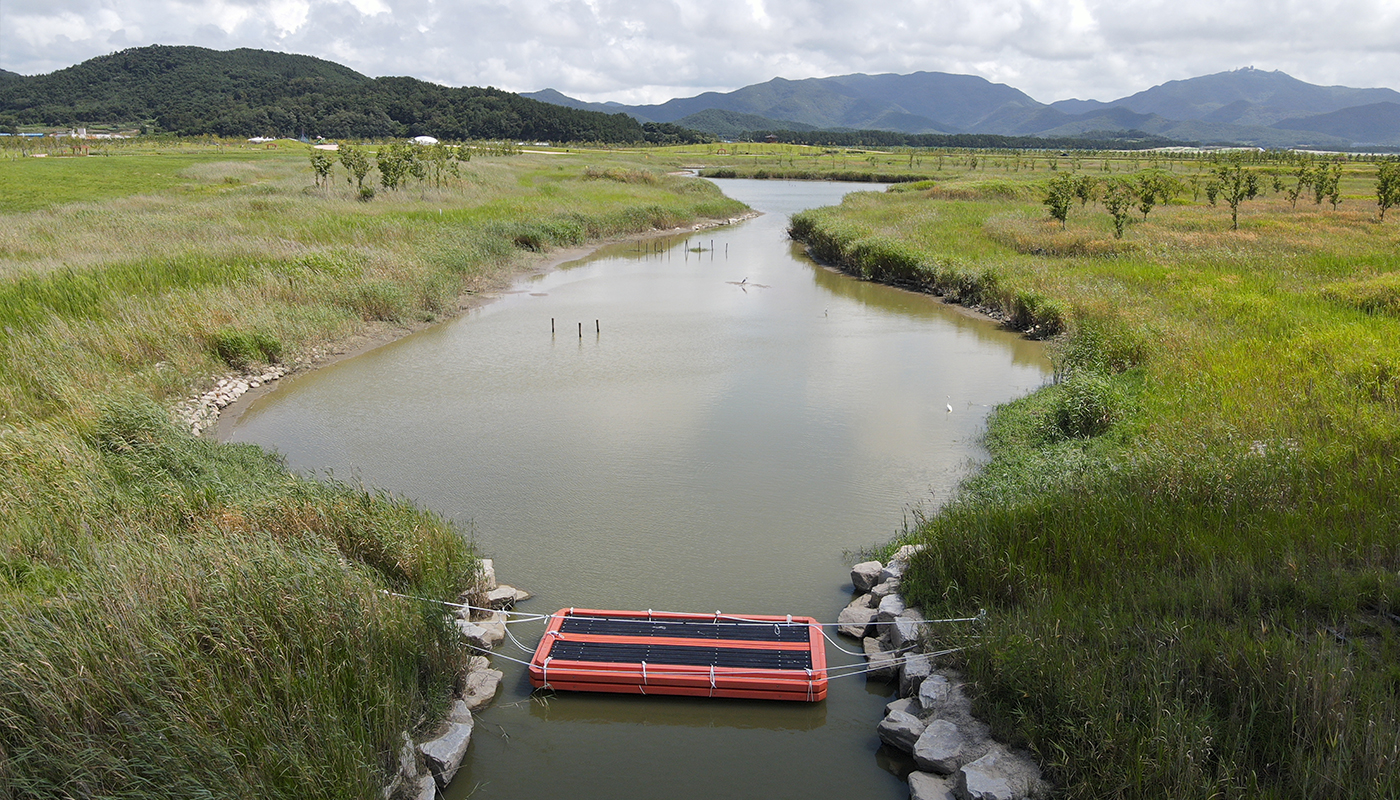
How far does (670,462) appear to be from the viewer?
1149cm

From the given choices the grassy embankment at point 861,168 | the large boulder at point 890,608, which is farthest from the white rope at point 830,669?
the grassy embankment at point 861,168

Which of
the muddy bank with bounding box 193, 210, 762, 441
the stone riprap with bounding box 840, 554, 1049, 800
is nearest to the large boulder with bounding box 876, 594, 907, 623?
the stone riprap with bounding box 840, 554, 1049, 800

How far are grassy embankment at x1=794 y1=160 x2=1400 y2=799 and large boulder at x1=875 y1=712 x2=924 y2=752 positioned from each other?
0.51m

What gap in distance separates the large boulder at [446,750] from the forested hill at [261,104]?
381 feet

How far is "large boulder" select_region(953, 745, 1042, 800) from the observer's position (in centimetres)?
483

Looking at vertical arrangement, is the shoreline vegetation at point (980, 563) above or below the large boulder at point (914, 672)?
above

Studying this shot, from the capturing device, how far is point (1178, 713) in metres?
4.58

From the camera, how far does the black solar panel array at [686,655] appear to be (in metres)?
6.63

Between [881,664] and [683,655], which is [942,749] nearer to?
[881,664]

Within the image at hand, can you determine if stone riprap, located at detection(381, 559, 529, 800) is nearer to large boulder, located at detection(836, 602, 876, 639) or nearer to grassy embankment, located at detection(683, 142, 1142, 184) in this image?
large boulder, located at detection(836, 602, 876, 639)

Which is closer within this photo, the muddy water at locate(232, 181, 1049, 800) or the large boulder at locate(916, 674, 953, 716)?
the large boulder at locate(916, 674, 953, 716)

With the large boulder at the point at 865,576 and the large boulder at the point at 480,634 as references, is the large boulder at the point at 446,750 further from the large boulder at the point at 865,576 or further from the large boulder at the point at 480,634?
the large boulder at the point at 865,576

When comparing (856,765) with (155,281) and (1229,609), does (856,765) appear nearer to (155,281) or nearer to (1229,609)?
(1229,609)

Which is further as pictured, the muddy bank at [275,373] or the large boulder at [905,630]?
the muddy bank at [275,373]
